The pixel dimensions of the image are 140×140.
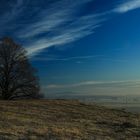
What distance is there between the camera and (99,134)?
18.2 m

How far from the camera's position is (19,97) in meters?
45.4

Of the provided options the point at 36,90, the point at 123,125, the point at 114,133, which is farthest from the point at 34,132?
the point at 36,90

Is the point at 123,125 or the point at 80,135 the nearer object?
the point at 80,135

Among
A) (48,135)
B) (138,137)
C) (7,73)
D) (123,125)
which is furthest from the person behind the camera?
(7,73)

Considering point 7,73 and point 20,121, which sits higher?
point 7,73

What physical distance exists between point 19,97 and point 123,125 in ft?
82.3

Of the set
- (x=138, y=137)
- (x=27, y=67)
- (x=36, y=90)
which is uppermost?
(x=27, y=67)

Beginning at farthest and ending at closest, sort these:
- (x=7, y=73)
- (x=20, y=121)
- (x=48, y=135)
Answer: (x=7, y=73), (x=20, y=121), (x=48, y=135)

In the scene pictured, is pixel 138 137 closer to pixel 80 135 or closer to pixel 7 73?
pixel 80 135

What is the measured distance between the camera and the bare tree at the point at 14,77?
44.8 meters

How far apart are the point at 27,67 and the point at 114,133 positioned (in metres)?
27.7

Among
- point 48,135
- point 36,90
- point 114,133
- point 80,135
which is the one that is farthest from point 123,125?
point 36,90

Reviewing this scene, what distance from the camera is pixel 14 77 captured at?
Result: 4491cm

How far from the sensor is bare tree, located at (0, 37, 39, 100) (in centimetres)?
4478
